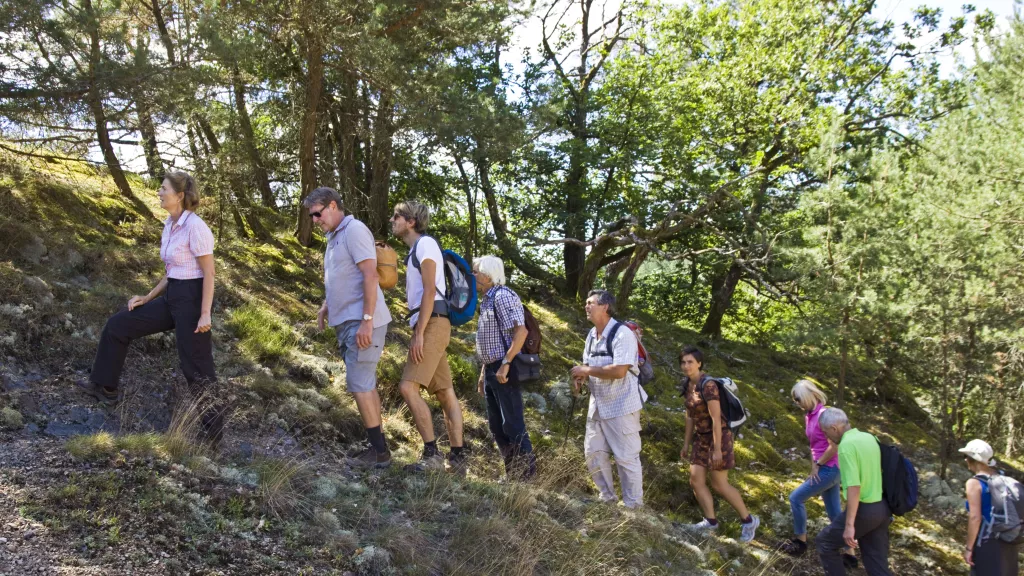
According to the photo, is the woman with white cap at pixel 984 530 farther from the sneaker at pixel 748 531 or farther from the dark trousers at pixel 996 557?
the sneaker at pixel 748 531

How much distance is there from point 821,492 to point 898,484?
3.45 feet

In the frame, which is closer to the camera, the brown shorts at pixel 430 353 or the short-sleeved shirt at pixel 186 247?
the short-sleeved shirt at pixel 186 247

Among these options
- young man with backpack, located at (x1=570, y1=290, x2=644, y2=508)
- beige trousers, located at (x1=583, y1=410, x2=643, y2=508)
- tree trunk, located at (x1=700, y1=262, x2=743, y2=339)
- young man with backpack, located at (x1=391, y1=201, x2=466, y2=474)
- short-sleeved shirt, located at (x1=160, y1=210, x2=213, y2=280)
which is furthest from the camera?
tree trunk, located at (x1=700, y1=262, x2=743, y2=339)

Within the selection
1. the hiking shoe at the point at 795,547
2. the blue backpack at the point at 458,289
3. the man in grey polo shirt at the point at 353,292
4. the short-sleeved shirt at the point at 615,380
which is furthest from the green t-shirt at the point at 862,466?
the man in grey polo shirt at the point at 353,292

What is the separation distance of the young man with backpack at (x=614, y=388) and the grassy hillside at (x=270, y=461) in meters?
0.43

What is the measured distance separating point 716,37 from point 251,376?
1210cm

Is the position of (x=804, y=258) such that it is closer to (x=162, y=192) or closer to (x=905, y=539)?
(x=905, y=539)

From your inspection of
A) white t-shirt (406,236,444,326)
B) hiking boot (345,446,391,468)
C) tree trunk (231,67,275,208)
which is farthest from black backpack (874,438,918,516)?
tree trunk (231,67,275,208)

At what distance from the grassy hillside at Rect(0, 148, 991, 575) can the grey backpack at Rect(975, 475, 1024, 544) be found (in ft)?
5.49

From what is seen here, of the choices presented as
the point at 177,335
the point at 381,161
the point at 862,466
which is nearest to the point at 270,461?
the point at 177,335

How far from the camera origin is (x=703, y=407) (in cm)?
619

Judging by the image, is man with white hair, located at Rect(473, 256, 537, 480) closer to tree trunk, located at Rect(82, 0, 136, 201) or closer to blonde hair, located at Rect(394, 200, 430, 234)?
blonde hair, located at Rect(394, 200, 430, 234)

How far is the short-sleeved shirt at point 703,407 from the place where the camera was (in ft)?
20.0

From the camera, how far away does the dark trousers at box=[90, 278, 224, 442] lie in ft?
15.1
